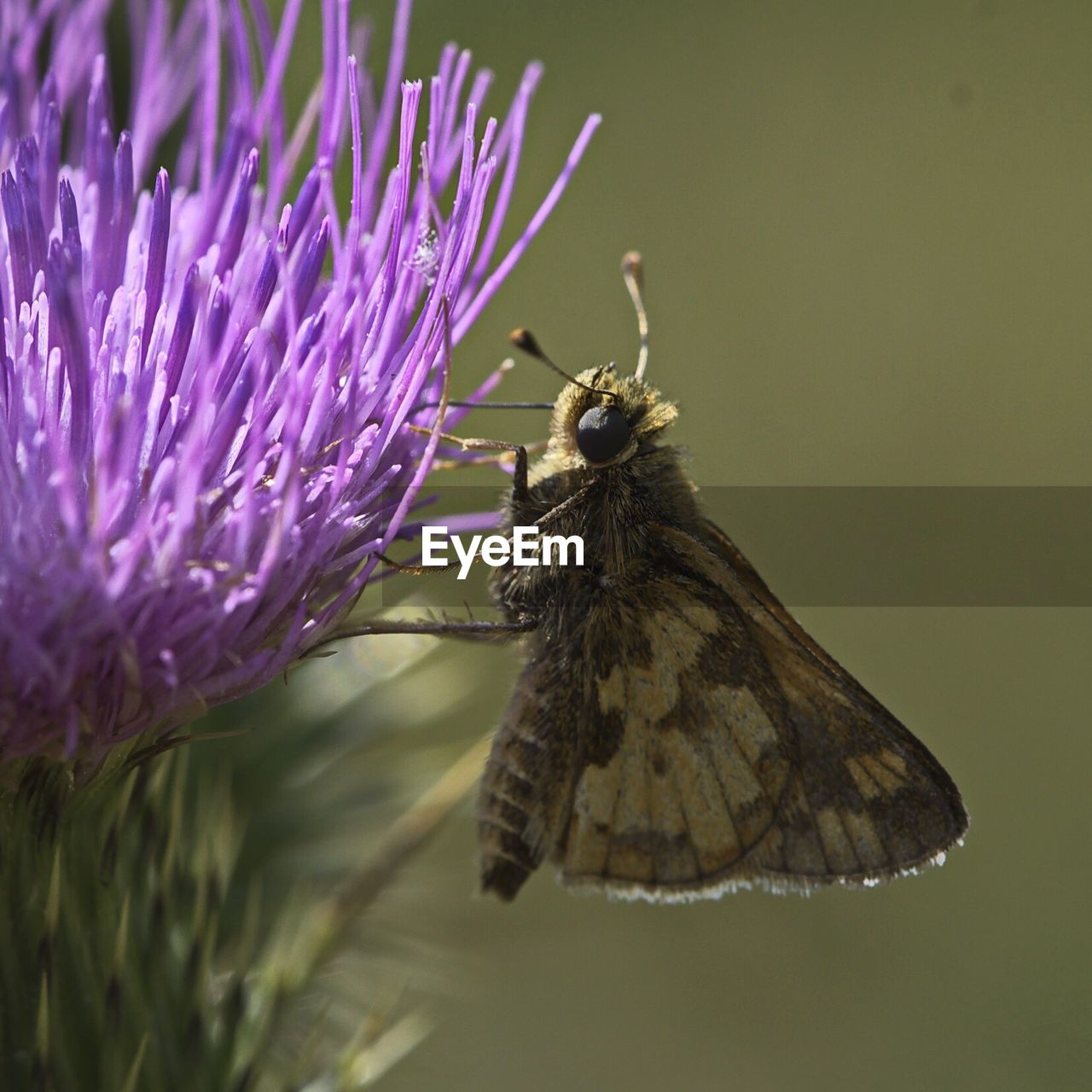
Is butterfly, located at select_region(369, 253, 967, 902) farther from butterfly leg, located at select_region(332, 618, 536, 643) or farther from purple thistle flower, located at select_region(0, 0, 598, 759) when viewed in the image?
purple thistle flower, located at select_region(0, 0, 598, 759)

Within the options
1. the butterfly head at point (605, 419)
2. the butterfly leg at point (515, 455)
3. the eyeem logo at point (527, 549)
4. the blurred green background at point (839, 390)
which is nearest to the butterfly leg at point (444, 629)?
the eyeem logo at point (527, 549)

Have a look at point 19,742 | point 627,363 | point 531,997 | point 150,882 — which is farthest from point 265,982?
point 627,363

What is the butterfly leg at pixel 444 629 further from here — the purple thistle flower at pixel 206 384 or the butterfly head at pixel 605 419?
the butterfly head at pixel 605 419

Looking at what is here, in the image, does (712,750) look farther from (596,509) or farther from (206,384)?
(206,384)

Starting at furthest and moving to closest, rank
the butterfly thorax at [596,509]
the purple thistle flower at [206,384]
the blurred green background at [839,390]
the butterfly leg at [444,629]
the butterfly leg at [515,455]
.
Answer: the blurred green background at [839,390] < the butterfly thorax at [596,509] < the butterfly leg at [515,455] < the butterfly leg at [444,629] < the purple thistle flower at [206,384]

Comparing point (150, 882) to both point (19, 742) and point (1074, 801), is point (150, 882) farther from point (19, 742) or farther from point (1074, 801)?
point (1074, 801)

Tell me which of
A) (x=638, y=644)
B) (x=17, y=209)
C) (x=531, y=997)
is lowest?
(x=531, y=997)
